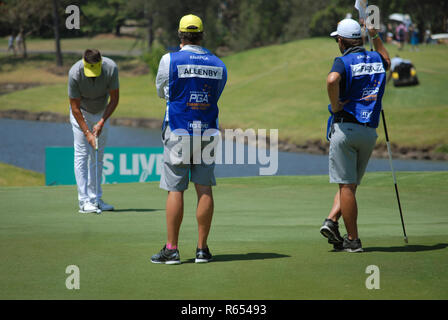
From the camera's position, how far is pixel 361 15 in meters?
7.08

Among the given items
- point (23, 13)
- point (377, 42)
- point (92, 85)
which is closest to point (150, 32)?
point (23, 13)

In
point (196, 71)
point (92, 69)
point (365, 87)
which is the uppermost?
point (92, 69)

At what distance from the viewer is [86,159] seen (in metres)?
9.66

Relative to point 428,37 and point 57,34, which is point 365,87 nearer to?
point 428,37

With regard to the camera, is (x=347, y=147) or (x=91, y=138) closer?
(x=347, y=147)

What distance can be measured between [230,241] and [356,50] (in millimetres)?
2162

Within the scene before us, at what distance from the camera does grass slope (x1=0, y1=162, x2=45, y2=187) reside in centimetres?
2069

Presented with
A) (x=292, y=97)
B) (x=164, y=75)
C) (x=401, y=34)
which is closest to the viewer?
(x=164, y=75)

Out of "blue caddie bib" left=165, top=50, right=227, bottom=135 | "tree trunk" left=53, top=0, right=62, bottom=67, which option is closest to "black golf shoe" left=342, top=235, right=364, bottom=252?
"blue caddie bib" left=165, top=50, right=227, bottom=135

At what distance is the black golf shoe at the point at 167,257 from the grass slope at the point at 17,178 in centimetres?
1509

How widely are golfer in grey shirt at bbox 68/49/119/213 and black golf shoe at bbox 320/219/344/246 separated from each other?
3.57 meters

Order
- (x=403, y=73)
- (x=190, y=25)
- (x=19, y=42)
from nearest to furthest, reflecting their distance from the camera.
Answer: (x=190, y=25) < (x=403, y=73) < (x=19, y=42)

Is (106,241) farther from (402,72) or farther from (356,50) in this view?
(402,72)

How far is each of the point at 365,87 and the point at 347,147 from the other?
0.53 meters
